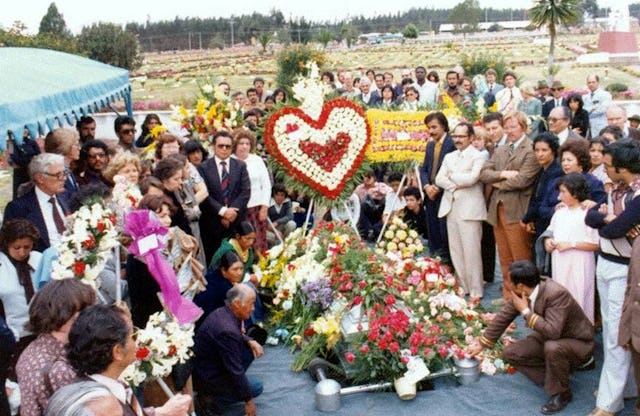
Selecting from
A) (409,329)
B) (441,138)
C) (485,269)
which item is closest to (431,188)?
(441,138)

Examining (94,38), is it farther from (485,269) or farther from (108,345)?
(108,345)

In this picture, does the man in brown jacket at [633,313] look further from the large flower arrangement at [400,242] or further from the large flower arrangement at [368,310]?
the large flower arrangement at [400,242]

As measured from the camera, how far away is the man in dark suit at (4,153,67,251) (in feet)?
16.4

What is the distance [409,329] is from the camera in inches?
203

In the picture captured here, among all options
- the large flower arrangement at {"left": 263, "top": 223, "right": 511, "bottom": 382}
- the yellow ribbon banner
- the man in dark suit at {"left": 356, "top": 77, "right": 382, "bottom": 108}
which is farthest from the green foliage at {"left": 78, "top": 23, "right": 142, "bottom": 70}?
the large flower arrangement at {"left": 263, "top": 223, "right": 511, "bottom": 382}

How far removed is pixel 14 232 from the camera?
14.5 feet

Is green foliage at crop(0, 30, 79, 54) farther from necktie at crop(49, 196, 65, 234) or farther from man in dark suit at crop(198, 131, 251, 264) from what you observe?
necktie at crop(49, 196, 65, 234)

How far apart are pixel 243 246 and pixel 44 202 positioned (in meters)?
1.83

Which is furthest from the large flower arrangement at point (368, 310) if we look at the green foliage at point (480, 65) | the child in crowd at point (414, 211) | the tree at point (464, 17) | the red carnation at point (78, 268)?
the tree at point (464, 17)

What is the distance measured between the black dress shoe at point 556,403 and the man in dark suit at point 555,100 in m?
7.12

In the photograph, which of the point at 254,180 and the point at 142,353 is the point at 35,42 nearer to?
the point at 254,180

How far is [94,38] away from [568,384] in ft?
94.2

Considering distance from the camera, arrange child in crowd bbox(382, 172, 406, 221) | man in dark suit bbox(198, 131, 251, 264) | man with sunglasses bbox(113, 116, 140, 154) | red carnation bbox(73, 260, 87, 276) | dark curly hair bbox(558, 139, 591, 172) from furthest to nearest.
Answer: child in crowd bbox(382, 172, 406, 221) < man with sunglasses bbox(113, 116, 140, 154) < man in dark suit bbox(198, 131, 251, 264) < dark curly hair bbox(558, 139, 591, 172) < red carnation bbox(73, 260, 87, 276)

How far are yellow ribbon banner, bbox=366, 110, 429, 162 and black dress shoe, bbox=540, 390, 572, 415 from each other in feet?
11.3
